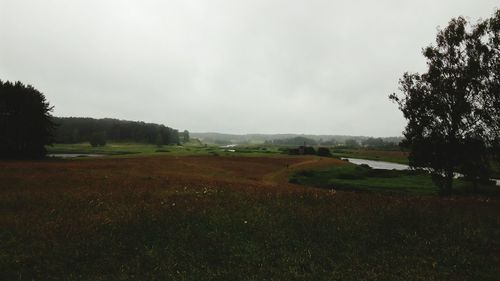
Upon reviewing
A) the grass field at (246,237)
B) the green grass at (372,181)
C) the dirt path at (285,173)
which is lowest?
the green grass at (372,181)

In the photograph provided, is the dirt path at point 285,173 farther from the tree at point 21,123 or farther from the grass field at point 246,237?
the tree at point 21,123

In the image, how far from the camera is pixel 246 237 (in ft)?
46.6

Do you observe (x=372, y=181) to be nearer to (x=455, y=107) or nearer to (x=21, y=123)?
(x=455, y=107)

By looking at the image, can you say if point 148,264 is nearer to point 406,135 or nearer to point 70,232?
point 70,232

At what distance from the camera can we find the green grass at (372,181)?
48125mm

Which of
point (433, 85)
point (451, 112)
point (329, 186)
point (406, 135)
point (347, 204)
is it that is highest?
point (433, 85)

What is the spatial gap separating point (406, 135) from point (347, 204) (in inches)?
635

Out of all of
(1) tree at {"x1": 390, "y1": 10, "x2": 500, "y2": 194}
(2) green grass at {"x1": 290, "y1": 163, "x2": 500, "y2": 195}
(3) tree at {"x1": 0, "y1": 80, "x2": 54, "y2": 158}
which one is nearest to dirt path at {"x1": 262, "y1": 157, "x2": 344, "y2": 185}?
(2) green grass at {"x1": 290, "y1": 163, "x2": 500, "y2": 195}

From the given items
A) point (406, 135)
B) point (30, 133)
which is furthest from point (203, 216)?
point (30, 133)

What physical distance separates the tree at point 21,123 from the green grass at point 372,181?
48.4 metres

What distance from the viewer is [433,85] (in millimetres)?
29141

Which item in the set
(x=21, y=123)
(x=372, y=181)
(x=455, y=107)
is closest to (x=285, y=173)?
(x=372, y=181)

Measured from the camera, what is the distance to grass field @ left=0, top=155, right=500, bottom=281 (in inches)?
456

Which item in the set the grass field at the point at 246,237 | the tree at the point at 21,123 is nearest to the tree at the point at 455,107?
the grass field at the point at 246,237
